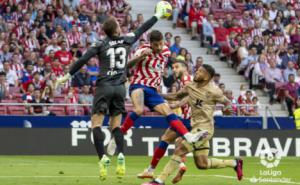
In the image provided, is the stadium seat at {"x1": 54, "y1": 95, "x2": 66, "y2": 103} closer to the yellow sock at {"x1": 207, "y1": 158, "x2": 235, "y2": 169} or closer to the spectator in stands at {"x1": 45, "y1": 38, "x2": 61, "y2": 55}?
the spectator in stands at {"x1": 45, "y1": 38, "x2": 61, "y2": 55}

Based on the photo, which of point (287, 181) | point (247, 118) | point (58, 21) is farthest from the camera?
point (58, 21)

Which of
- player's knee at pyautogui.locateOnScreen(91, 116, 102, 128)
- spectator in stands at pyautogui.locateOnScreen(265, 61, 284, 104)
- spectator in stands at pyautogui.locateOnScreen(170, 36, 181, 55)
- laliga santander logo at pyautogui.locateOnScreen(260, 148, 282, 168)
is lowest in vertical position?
laliga santander logo at pyautogui.locateOnScreen(260, 148, 282, 168)

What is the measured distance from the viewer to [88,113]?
100 ft

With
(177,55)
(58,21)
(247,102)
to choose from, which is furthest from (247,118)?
(58,21)

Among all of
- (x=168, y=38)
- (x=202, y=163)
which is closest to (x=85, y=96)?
(x=168, y=38)

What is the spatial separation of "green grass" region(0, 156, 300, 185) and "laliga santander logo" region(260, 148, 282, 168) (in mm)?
185

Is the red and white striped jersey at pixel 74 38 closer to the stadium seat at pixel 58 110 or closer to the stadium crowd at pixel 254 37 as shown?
the stadium seat at pixel 58 110

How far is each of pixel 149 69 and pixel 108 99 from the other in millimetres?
1843

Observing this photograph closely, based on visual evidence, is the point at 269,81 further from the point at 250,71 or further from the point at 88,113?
the point at 88,113

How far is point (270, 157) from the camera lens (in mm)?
27453

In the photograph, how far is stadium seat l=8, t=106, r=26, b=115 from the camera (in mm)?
29734

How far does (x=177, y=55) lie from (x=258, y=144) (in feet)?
20.8

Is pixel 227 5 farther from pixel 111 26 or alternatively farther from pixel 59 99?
pixel 111 26

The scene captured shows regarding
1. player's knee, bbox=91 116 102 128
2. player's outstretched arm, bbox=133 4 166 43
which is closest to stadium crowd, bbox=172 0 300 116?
player's outstretched arm, bbox=133 4 166 43
